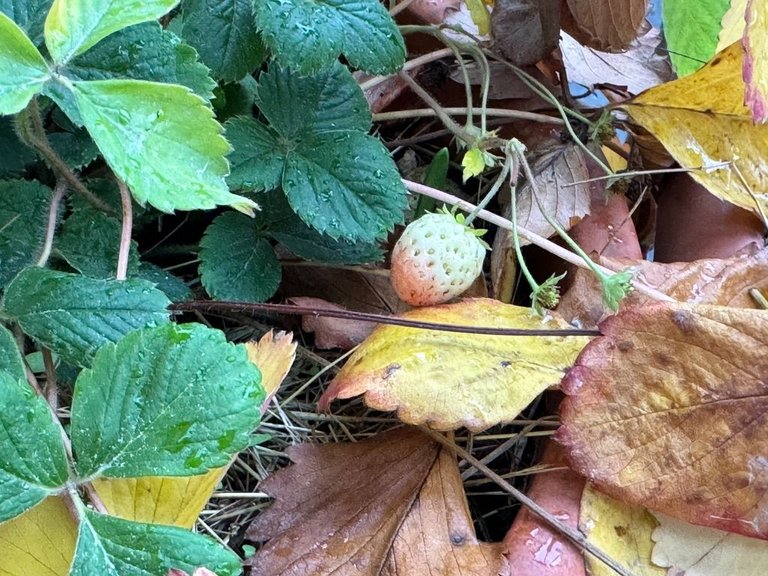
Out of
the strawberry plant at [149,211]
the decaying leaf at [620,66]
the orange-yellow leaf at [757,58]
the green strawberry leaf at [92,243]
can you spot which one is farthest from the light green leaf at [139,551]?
the decaying leaf at [620,66]

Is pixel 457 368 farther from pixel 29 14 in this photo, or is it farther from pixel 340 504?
pixel 29 14

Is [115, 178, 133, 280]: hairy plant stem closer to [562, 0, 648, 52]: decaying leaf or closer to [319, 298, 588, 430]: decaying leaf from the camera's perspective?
[319, 298, 588, 430]: decaying leaf

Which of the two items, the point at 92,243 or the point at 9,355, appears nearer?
the point at 9,355

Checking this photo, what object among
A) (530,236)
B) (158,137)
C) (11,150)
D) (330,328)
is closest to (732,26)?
(530,236)

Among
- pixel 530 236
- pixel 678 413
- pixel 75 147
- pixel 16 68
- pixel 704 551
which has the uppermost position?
pixel 16 68

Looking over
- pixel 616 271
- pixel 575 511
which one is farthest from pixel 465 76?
pixel 575 511

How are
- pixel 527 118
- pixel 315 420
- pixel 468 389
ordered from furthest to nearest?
pixel 527 118 < pixel 315 420 < pixel 468 389

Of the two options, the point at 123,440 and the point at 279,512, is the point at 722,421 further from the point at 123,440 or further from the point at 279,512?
the point at 123,440
